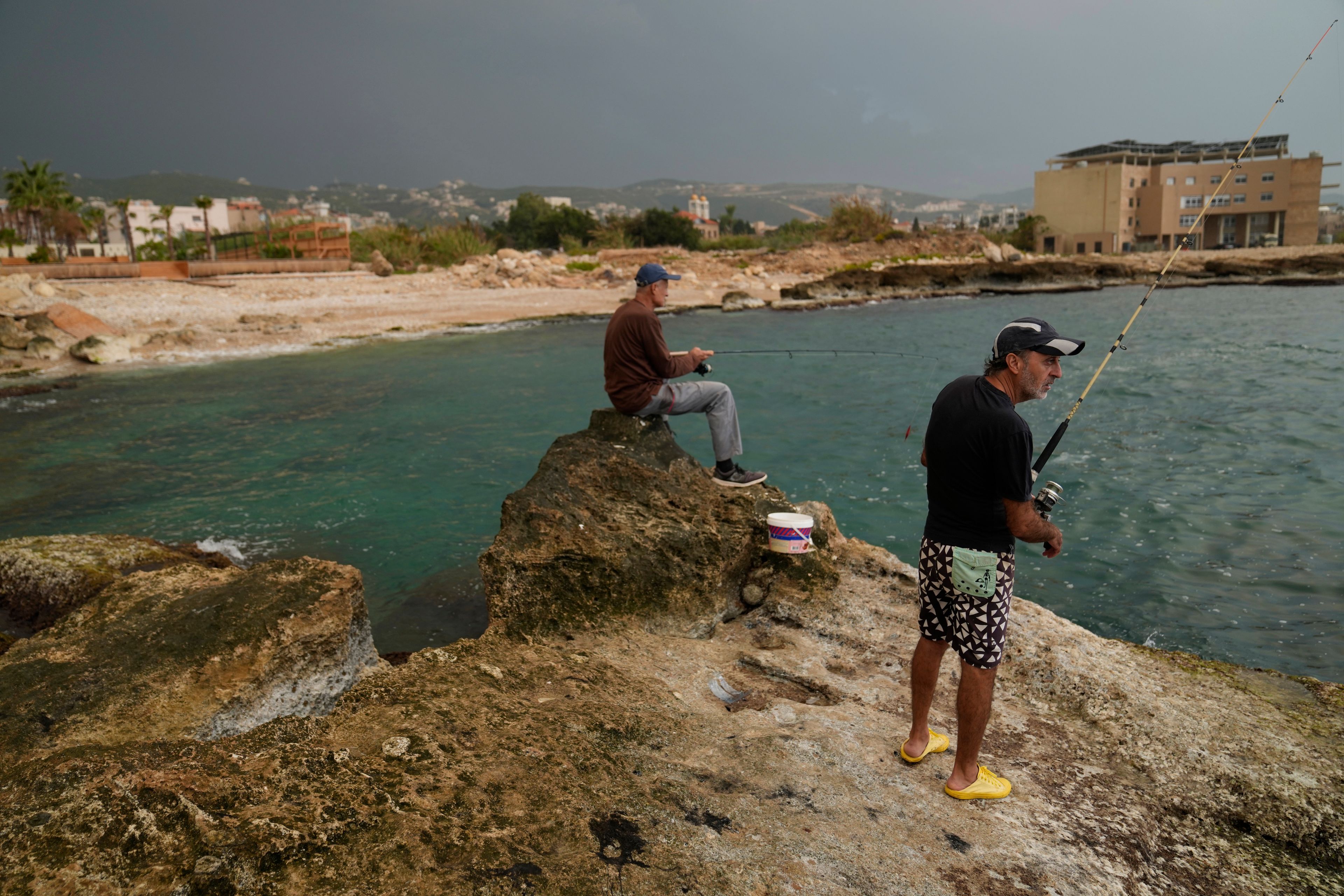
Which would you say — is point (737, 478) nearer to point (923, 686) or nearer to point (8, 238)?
point (923, 686)

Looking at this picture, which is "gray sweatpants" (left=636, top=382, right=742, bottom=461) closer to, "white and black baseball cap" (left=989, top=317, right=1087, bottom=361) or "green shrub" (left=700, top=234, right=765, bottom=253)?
"white and black baseball cap" (left=989, top=317, right=1087, bottom=361)

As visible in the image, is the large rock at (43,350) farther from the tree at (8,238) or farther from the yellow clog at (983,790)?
the tree at (8,238)

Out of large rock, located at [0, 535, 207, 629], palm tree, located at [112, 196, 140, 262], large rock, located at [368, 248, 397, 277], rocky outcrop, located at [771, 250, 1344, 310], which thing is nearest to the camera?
large rock, located at [0, 535, 207, 629]

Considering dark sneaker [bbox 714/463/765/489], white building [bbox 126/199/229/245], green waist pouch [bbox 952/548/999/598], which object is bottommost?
dark sneaker [bbox 714/463/765/489]

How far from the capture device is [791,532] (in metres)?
5.05

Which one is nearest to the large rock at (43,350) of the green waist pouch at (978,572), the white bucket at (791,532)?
the white bucket at (791,532)

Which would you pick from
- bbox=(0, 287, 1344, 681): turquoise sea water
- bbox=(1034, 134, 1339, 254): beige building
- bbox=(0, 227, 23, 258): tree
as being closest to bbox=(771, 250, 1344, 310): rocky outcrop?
bbox=(0, 287, 1344, 681): turquoise sea water

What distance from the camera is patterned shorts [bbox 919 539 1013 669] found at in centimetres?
298

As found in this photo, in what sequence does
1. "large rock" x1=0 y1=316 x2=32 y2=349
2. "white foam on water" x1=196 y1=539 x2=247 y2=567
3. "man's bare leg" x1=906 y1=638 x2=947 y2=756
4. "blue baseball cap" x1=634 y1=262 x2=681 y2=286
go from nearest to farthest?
"man's bare leg" x1=906 y1=638 x2=947 y2=756
"blue baseball cap" x1=634 y1=262 x2=681 y2=286
"white foam on water" x1=196 y1=539 x2=247 y2=567
"large rock" x1=0 y1=316 x2=32 y2=349

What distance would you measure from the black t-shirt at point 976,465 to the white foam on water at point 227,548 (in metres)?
6.90

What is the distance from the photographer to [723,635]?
4883 millimetres

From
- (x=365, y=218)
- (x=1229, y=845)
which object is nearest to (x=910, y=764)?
(x=1229, y=845)

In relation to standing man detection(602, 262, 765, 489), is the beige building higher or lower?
higher

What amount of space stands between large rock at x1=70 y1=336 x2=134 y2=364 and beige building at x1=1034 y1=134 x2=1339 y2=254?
243 feet
